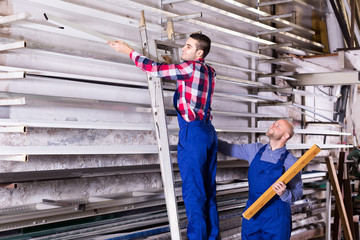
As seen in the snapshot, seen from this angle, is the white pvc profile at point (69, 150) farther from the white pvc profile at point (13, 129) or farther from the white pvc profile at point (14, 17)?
the white pvc profile at point (14, 17)

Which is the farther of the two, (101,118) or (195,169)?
(101,118)

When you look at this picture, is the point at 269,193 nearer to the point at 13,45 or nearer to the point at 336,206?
the point at 13,45

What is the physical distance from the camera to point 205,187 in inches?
130

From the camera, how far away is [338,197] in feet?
18.0

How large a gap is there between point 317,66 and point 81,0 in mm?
3575

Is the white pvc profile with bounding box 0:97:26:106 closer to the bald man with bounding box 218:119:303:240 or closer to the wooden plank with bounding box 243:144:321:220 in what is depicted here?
the wooden plank with bounding box 243:144:321:220

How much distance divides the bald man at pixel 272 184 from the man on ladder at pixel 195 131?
20.3 inches

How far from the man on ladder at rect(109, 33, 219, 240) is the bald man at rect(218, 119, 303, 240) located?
20.3 inches

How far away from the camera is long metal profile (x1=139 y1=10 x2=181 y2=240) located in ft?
10.1

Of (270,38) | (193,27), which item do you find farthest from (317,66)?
(193,27)

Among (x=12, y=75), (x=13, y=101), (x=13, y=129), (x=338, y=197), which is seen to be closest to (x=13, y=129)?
(x=13, y=129)

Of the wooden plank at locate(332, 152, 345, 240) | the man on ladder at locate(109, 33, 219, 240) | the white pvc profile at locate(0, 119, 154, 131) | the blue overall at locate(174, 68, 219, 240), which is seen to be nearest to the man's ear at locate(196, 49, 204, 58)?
the man on ladder at locate(109, 33, 219, 240)

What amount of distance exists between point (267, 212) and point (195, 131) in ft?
3.12

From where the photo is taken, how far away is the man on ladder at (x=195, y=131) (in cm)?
311
